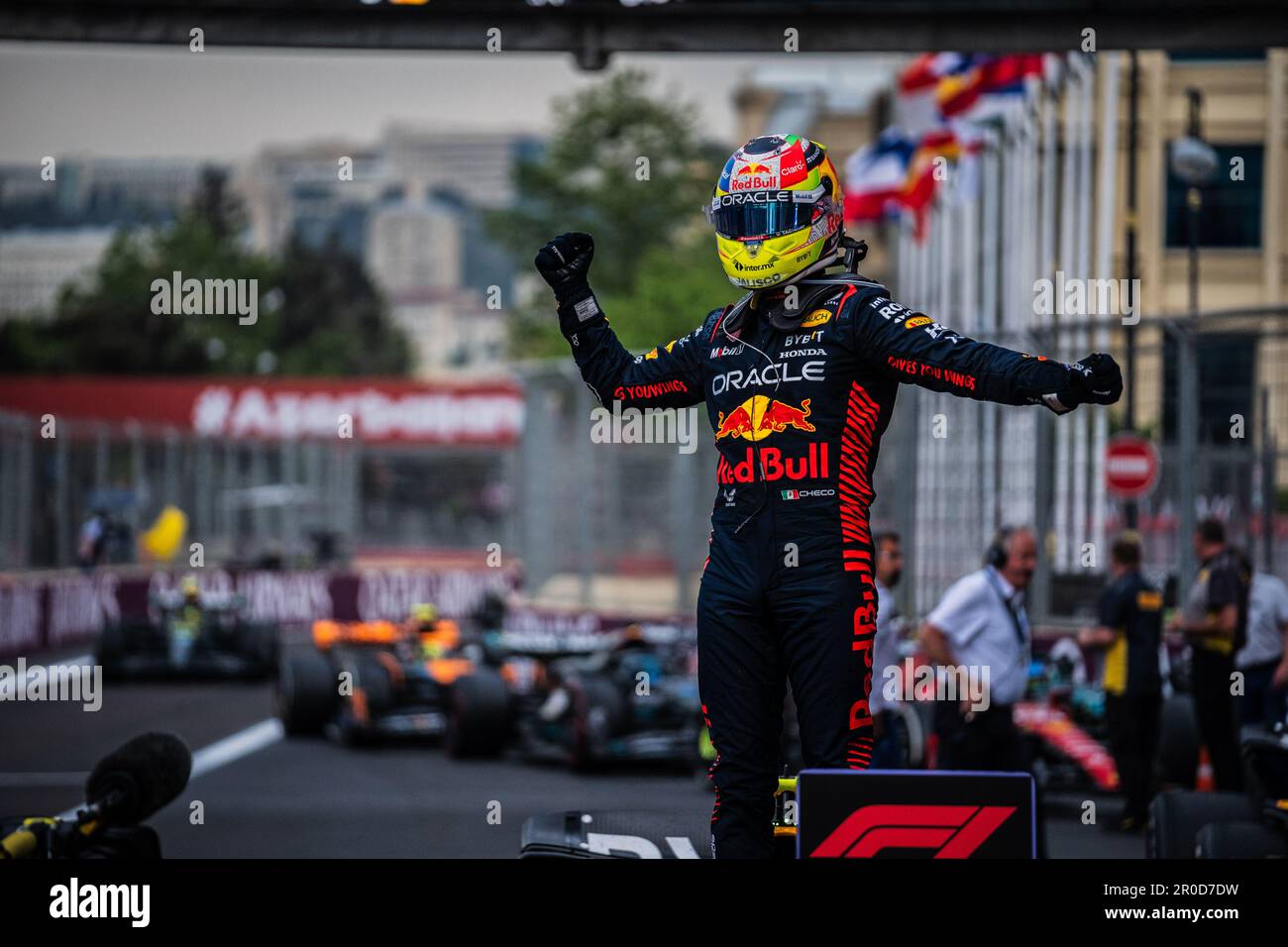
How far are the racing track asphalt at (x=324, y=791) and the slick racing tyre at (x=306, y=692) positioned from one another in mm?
160

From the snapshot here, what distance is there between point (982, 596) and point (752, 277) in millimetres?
5335

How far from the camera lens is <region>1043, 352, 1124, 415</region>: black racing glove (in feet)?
12.7

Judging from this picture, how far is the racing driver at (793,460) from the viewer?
4262 millimetres

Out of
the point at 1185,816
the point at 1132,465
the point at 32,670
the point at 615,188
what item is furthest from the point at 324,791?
the point at 615,188

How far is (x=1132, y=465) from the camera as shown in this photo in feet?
44.9

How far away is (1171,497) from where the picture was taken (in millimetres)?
13641

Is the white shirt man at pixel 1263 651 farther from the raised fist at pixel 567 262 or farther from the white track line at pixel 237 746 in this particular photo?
the raised fist at pixel 567 262

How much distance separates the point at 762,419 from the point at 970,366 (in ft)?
1.70

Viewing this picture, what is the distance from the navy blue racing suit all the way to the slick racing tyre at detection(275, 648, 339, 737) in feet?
37.4

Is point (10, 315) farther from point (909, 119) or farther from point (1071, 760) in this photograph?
point (1071, 760)

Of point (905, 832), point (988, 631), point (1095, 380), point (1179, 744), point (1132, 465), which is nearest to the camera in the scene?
point (905, 832)

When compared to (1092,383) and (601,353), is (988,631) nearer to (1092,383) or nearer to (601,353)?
(601,353)

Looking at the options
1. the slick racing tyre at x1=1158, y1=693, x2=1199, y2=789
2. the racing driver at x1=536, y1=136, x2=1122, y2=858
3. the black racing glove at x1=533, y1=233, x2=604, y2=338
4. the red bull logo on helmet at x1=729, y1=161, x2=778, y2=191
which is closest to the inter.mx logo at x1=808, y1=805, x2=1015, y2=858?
the racing driver at x1=536, y1=136, x2=1122, y2=858

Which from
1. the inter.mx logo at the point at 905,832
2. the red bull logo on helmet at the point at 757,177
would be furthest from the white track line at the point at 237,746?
the inter.mx logo at the point at 905,832
